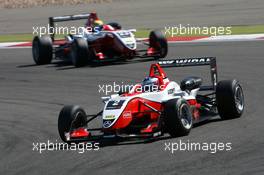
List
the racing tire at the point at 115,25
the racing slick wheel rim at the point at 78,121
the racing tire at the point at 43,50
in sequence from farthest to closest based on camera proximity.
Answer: the racing tire at the point at 43,50
the racing tire at the point at 115,25
the racing slick wheel rim at the point at 78,121

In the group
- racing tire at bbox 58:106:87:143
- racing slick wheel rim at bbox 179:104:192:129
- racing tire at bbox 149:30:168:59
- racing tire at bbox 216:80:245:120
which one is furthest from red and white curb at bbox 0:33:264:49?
racing tire at bbox 58:106:87:143

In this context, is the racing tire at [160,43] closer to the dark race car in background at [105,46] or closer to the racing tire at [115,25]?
the dark race car in background at [105,46]

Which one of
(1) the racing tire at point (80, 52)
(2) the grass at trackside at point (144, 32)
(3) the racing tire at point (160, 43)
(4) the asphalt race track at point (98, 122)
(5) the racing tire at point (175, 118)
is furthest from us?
(2) the grass at trackside at point (144, 32)

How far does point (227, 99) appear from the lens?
12.4 m

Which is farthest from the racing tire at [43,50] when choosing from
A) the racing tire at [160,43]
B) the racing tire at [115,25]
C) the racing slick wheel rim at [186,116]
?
the racing slick wheel rim at [186,116]

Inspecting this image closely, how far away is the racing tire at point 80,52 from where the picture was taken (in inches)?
829

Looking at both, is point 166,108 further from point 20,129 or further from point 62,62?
point 62,62

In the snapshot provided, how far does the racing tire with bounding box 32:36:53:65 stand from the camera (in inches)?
895
